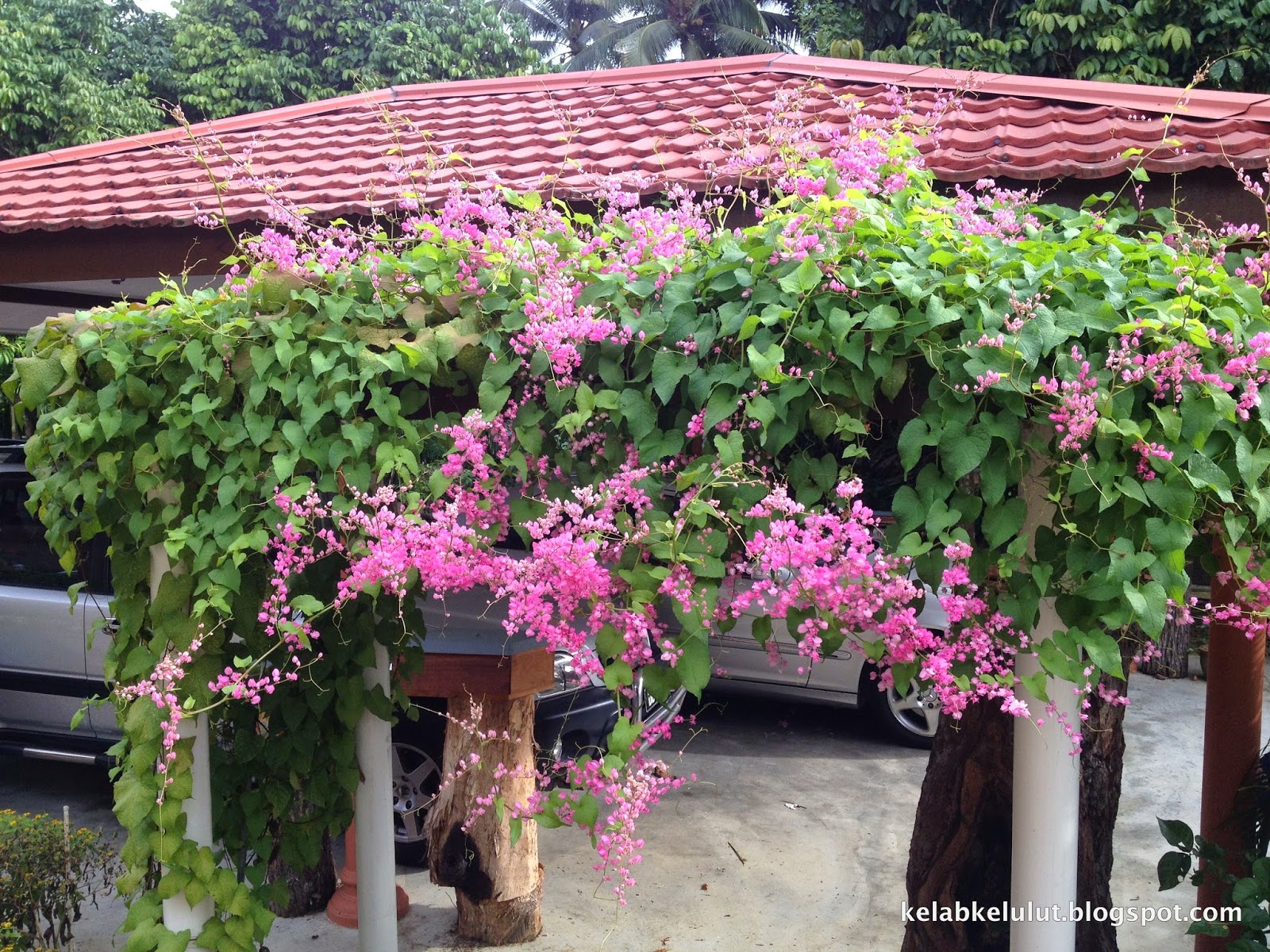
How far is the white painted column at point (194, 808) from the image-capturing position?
2.50m

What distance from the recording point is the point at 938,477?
70.1 inches

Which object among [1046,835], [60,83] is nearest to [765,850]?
[1046,835]

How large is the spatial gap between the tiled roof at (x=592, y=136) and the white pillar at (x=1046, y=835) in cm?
174

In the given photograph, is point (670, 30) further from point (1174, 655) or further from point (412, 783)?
point (412, 783)

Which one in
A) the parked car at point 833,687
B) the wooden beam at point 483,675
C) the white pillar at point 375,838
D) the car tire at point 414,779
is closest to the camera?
the white pillar at point 375,838

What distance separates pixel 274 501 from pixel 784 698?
19.9 feet

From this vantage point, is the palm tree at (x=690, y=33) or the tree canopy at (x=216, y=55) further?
the palm tree at (x=690, y=33)

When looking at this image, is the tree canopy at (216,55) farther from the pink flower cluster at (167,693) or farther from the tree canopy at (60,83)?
the pink flower cluster at (167,693)

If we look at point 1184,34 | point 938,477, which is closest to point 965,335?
point 938,477

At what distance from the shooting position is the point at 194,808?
2535mm

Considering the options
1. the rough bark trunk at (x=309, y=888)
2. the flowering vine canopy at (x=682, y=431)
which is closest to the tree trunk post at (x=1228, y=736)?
the flowering vine canopy at (x=682, y=431)

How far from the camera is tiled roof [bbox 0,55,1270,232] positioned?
3.55m

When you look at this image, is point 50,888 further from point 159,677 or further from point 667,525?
point 667,525

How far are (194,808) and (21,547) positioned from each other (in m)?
4.00
